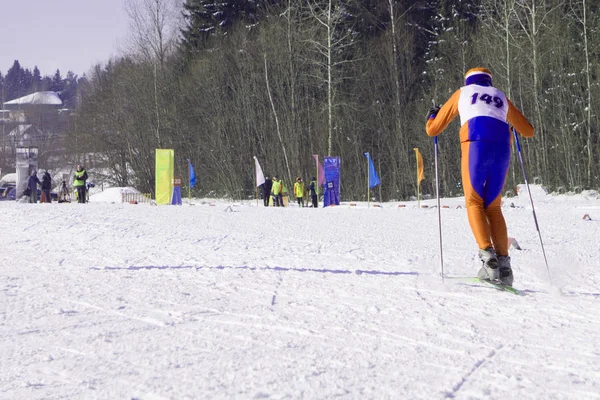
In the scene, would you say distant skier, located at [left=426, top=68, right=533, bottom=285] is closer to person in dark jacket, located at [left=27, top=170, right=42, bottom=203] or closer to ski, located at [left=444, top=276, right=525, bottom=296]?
ski, located at [left=444, top=276, right=525, bottom=296]

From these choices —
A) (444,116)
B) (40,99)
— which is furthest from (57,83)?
(444,116)

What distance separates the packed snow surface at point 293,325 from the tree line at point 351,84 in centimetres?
2216

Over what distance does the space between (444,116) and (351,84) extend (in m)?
31.7

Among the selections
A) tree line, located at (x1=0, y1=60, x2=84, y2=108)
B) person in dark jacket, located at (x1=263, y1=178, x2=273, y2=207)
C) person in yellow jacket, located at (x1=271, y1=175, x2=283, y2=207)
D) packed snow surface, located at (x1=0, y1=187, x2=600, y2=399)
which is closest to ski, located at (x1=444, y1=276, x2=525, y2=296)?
packed snow surface, located at (x1=0, y1=187, x2=600, y2=399)

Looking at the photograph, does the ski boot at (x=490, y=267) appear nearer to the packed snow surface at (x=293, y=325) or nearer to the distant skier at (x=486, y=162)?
the distant skier at (x=486, y=162)

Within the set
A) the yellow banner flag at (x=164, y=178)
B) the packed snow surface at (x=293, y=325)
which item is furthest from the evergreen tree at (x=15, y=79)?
the packed snow surface at (x=293, y=325)

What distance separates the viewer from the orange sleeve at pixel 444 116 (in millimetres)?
5203

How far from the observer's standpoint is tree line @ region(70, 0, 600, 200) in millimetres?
27922

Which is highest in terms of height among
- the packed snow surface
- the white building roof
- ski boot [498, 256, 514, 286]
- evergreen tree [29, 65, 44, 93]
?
evergreen tree [29, 65, 44, 93]

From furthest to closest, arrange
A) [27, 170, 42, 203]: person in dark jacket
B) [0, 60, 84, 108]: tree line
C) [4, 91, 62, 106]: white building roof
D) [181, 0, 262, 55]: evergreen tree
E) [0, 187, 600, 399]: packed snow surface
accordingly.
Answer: [0, 60, 84, 108]: tree line → [4, 91, 62, 106]: white building roof → [181, 0, 262, 55]: evergreen tree → [27, 170, 42, 203]: person in dark jacket → [0, 187, 600, 399]: packed snow surface

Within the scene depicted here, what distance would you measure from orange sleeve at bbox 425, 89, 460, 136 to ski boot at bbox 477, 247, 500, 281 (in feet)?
3.50

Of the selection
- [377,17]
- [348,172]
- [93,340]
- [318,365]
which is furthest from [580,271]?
[377,17]

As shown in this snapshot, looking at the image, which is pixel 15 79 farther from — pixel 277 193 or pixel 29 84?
pixel 277 193

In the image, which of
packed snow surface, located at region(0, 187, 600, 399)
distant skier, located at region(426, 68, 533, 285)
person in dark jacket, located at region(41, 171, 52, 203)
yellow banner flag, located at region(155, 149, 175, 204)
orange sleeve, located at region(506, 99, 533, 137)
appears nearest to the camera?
packed snow surface, located at region(0, 187, 600, 399)
